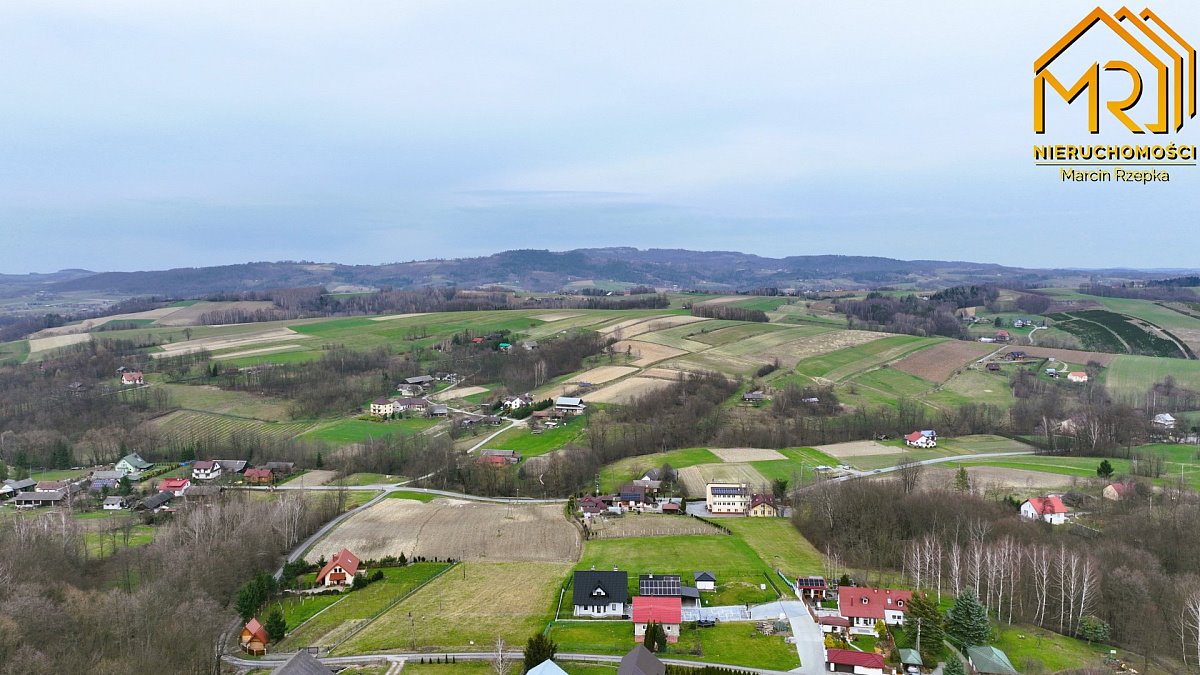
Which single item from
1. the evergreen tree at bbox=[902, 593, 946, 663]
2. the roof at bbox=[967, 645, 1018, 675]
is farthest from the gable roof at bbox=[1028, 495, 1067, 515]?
the evergreen tree at bbox=[902, 593, 946, 663]

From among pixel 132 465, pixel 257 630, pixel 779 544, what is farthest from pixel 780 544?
pixel 132 465

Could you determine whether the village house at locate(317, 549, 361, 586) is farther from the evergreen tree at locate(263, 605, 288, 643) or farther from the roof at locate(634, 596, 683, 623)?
the roof at locate(634, 596, 683, 623)

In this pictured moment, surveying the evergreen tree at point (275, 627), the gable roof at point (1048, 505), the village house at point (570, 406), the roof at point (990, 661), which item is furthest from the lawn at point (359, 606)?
the gable roof at point (1048, 505)

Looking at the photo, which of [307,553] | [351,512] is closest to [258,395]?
[351,512]

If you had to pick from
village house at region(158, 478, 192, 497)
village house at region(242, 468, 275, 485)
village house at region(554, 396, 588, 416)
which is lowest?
A: village house at region(242, 468, 275, 485)

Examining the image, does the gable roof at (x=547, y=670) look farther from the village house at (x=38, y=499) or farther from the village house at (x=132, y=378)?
the village house at (x=132, y=378)

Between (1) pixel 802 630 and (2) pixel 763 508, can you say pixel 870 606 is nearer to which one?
(1) pixel 802 630

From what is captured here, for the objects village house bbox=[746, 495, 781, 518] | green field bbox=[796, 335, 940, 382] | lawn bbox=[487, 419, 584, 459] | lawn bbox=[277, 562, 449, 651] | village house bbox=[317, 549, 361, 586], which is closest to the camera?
lawn bbox=[277, 562, 449, 651]
